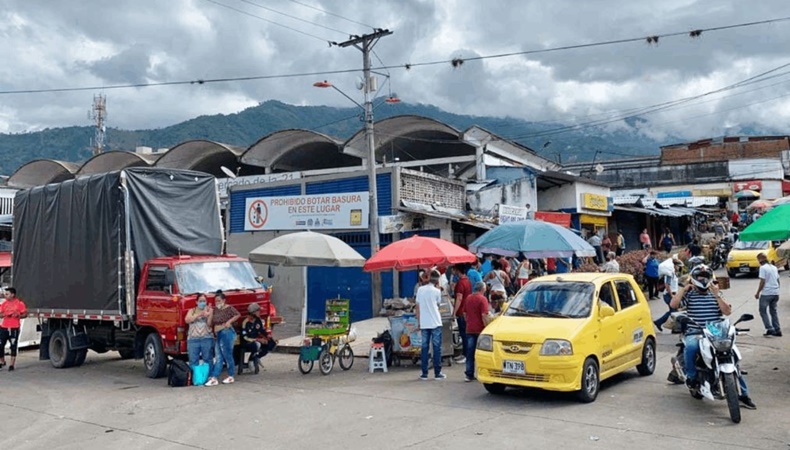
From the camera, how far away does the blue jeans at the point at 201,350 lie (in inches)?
473

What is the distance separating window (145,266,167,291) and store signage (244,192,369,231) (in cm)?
903

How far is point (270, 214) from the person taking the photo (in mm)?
24125

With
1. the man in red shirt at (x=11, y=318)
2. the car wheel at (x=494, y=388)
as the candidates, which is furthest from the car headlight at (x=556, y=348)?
the man in red shirt at (x=11, y=318)

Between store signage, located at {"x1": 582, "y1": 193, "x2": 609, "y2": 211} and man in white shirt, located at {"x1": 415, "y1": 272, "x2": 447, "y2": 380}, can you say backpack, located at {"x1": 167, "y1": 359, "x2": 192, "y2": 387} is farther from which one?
store signage, located at {"x1": 582, "y1": 193, "x2": 609, "y2": 211}

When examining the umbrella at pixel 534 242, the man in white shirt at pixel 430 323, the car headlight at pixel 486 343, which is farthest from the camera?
the umbrella at pixel 534 242

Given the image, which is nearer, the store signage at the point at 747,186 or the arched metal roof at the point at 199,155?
the arched metal roof at the point at 199,155

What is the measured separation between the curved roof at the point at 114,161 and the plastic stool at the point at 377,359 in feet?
84.5

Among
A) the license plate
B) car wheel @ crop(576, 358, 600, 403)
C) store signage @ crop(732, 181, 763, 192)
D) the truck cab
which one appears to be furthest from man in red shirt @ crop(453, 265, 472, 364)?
store signage @ crop(732, 181, 763, 192)

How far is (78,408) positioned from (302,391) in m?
3.34

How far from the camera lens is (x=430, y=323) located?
11.8 metres

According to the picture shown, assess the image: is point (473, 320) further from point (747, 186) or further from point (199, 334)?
point (747, 186)

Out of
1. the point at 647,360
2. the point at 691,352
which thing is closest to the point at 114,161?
the point at 647,360

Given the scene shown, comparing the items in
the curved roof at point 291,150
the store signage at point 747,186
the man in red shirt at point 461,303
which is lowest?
the man in red shirt at point 461,303

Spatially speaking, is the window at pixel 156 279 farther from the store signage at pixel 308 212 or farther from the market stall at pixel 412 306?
the store signage at pixel 308 212
